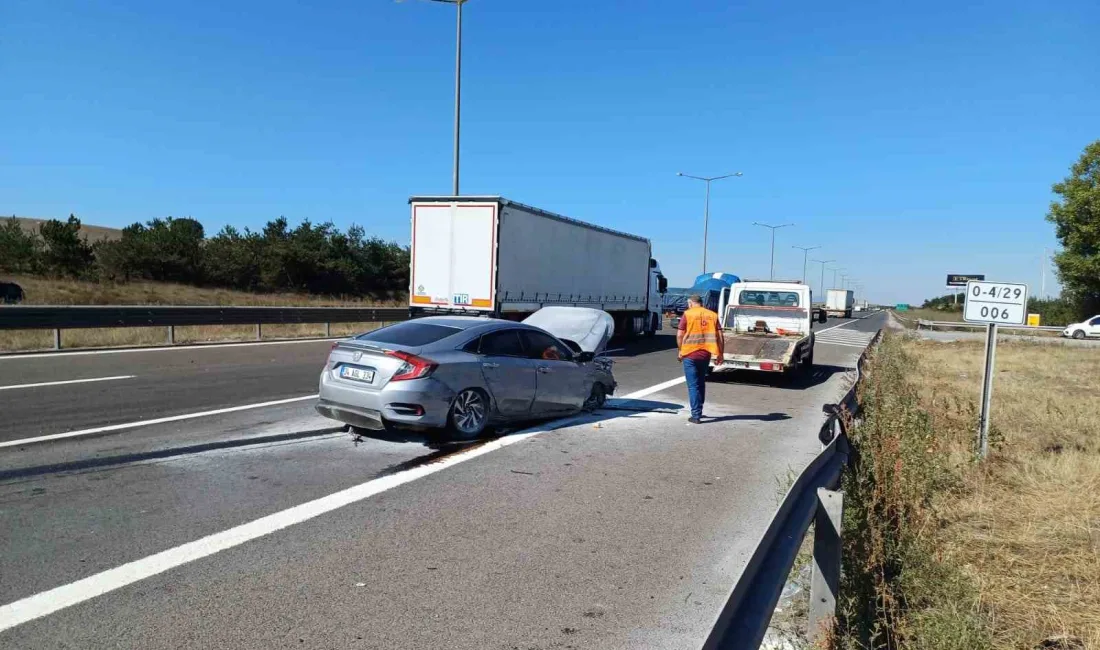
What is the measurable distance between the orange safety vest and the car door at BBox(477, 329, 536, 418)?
85.4 inches

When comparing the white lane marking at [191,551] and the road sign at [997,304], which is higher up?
the road sign at [997,304]

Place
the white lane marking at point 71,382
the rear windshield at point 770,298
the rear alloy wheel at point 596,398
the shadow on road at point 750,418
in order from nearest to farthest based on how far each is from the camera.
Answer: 1. the shadow on road at point 750,418
2. the rear alloy wheel at point 596,398
3. the white lane marking at point 71,382
4. the rear windshield at point 770,298

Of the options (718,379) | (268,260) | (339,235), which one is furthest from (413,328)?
(339,235)

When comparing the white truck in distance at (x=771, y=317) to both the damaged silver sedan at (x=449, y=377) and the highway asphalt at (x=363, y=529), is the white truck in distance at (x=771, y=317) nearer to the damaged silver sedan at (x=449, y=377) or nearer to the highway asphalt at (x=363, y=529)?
the highway asphalt at (x=363, y=529)

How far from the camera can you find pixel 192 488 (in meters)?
6.06

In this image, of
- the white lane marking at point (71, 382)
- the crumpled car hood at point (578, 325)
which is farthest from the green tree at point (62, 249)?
the crumpled car hood at point (578, 325)

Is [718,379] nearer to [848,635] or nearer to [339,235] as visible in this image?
[848,635]

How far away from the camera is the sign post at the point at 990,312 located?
316 inches

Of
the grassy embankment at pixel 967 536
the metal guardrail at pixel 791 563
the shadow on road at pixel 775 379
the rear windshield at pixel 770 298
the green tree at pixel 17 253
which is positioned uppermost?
the green tree at pixel 17 253

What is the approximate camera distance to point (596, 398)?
10.8 meters

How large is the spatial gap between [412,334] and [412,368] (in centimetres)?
80

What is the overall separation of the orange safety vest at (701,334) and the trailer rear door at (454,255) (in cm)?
938

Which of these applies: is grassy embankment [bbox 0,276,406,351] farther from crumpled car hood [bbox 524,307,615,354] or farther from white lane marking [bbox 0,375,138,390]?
crumpled car hood [bbox 524,307,615,354]

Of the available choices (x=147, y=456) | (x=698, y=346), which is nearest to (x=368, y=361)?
(x=147, y=456)
